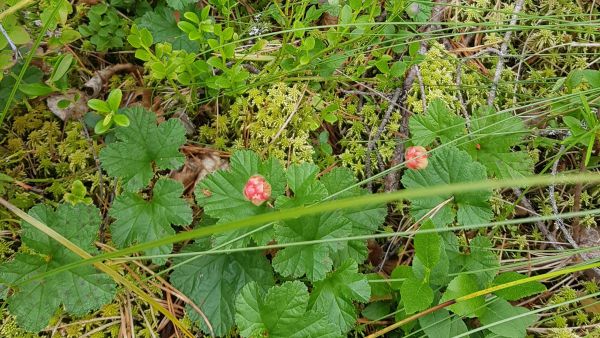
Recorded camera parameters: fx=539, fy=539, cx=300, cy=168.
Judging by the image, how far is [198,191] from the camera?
5.87 feet

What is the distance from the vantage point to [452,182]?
72.7 inches

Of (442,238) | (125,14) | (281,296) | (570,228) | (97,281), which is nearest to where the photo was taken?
(281,296)

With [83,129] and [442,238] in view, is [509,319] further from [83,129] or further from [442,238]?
[83,129]

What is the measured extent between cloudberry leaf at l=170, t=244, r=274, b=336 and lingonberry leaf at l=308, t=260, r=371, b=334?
194mm

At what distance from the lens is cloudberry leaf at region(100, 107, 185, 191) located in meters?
1.83

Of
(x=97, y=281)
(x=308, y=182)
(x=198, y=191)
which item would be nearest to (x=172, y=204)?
(x=198, y=191)

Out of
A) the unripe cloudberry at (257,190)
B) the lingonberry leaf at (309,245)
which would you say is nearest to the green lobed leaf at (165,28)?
the unripe cloudberry at (257,190)

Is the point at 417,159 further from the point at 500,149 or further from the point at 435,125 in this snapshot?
the point at 500,149

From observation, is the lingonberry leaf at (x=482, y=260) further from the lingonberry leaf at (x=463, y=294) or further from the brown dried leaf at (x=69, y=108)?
the brown dried leaf at (x=69, y=108)

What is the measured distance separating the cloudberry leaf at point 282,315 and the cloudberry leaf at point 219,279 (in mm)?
186

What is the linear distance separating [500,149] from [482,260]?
43 centimetres

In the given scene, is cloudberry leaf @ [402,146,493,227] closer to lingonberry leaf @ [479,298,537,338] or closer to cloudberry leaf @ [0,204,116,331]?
lingonberry leaf @ [479,298,537,338]

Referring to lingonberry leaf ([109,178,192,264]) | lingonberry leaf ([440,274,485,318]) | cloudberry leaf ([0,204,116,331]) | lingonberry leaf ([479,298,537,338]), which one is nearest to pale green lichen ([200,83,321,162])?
lingonberry leaf ([109,178,192,264])

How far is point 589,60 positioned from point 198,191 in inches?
68.1
